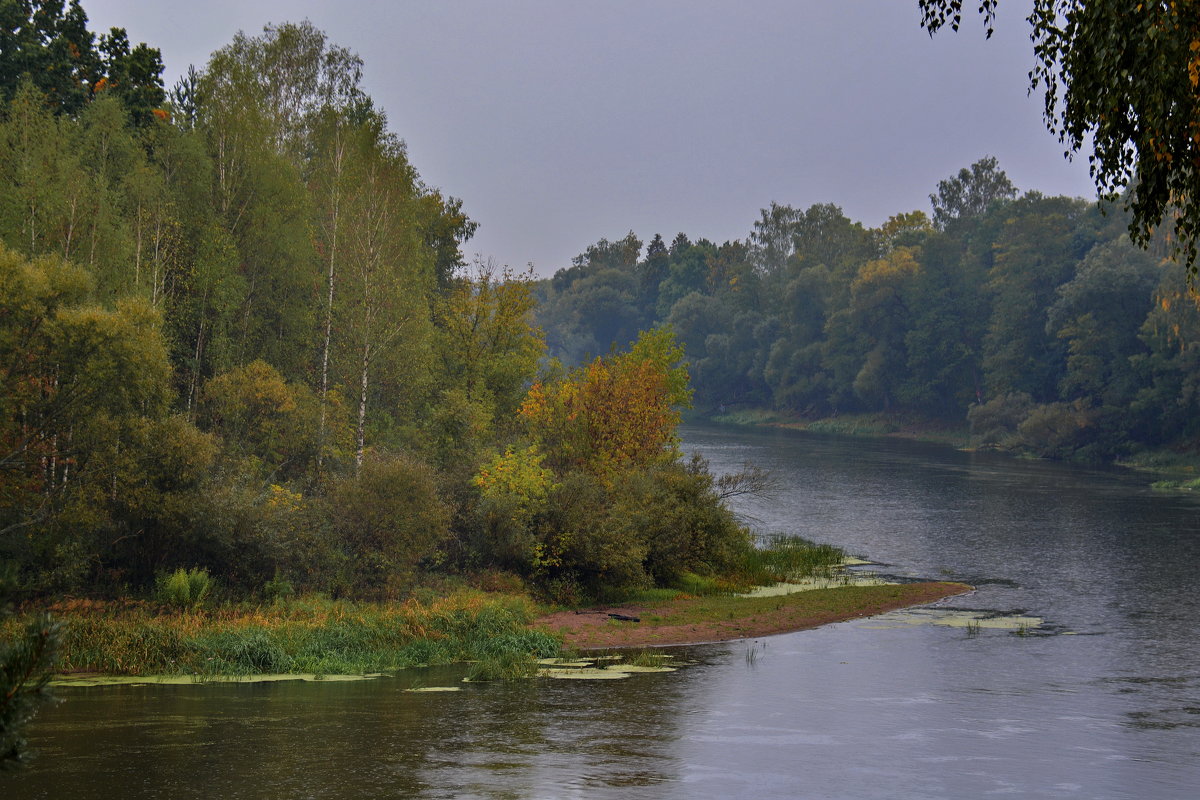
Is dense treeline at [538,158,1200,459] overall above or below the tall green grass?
above

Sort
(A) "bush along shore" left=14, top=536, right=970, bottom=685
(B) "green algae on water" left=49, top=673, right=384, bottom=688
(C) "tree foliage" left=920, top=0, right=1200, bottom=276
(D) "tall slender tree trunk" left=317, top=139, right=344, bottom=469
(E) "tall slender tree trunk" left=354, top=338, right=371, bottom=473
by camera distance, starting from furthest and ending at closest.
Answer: (D) "tall slender tree trunk" left=317, top=139, right=344, bottom=469
(E) "tall slender tree trunk" left=354, top=338, right=371, bottom=473
(A) "bush along shore" left=14, top=536, right=970, bottom=685
(B) "green algae on water" left=49, top=673, right=384, bottom=688
(C) "tree foliage" left=920, top=0, right=1200, bottom=276

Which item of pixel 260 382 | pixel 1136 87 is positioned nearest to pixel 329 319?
pixel 260 382

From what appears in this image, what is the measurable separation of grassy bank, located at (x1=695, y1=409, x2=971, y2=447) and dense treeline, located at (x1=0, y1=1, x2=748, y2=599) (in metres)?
76.4

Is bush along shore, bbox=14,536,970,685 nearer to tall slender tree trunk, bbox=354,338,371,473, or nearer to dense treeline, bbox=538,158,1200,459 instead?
tall slender tree trunk, bbox=354,338,371,473

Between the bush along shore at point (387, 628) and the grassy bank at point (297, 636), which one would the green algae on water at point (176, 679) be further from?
the grassy bank at point (297, 636)

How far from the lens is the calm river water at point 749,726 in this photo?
63.7ft

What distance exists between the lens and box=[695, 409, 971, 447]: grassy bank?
430 feet

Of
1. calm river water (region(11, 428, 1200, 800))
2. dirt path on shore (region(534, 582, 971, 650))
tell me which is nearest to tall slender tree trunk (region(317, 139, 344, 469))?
dirt path on shore (region(534, 582, 971, 650))

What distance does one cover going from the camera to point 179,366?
4412cm

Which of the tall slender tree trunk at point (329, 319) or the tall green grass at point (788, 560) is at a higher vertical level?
the tall slender tree trunk at point (329, 319)

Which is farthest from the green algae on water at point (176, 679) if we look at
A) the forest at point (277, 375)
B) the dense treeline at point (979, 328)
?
the dense treeline at point (979, 328)

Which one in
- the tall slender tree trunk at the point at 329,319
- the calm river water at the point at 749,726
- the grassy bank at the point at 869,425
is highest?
the tall slender tree trunk at the point at 329,319

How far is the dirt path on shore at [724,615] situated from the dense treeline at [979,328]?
5947cm

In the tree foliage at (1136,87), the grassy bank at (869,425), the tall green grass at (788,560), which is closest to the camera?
the tree foliage at (1136,87)
